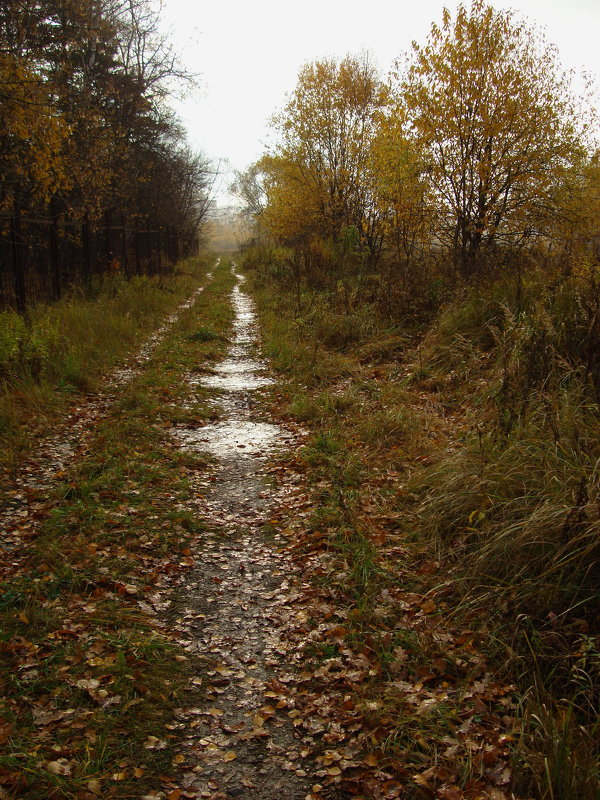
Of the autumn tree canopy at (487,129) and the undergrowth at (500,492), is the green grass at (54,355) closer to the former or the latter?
the undergrowth at (500,492)

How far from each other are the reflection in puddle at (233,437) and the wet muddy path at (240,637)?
0.04 m

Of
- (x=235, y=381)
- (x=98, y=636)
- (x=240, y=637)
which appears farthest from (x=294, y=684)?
(x=235, y=381)

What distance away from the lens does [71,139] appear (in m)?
11.6

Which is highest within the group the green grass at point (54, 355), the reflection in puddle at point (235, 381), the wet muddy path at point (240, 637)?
the green grass at point (54, 355)

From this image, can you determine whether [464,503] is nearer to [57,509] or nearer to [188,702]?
[188,702]

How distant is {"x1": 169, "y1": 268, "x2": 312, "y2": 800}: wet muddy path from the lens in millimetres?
2809

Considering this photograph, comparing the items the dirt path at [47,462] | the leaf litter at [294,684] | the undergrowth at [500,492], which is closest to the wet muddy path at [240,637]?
the leaf litter at [294,684]

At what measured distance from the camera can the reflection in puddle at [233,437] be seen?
7.10m

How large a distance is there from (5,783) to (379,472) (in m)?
4.19

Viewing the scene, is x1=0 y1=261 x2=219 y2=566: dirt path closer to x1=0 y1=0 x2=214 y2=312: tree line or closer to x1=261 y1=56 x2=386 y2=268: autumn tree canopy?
x1=0 y1=0 x2=214 y2=312: tree line

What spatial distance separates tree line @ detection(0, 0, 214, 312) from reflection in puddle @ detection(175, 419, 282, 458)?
15.7 feet

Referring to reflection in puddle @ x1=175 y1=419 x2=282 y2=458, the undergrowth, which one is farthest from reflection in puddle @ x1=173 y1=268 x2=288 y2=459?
the undergrowth

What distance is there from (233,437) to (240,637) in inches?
156

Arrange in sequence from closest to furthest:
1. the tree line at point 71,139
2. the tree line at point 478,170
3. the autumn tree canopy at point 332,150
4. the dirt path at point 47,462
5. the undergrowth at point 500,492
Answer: the undergrowth at point 500,492
the dirt path at point 47,462
the tree line at point 71,139
the tree line at point 478,170
the autumn tree canopy at point 332,150
